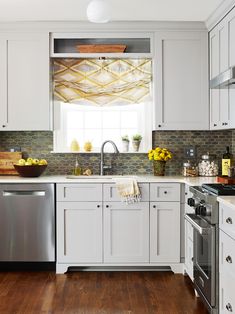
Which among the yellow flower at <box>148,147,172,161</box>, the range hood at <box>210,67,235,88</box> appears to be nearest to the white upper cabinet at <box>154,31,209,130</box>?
the yellow flower at <box>148,147,172,161</box>

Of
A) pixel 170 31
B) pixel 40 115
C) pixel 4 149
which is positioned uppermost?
pixel 170 31

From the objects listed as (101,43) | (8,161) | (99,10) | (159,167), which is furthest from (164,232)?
(99,10)

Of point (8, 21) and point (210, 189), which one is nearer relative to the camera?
point (210, 189)

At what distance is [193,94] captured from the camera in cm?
459

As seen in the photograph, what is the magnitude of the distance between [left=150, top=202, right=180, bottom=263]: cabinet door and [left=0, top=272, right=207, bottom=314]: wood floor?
18 cm

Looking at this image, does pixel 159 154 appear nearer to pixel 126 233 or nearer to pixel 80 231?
pixel 126 233

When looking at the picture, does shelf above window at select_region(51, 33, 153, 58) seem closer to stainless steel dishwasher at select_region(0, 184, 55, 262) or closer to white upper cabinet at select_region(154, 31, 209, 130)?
white upper cabinet at select_region(154, 31, 209, 130)

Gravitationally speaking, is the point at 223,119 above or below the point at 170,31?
below

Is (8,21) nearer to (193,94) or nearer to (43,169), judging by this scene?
(43,169)

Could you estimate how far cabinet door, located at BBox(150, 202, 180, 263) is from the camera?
169 inches

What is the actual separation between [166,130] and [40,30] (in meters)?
1.63

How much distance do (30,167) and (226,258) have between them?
2.30 metres

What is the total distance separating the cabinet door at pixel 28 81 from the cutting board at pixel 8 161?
0.38 metres

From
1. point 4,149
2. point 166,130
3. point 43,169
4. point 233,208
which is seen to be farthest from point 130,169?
point 233,208
